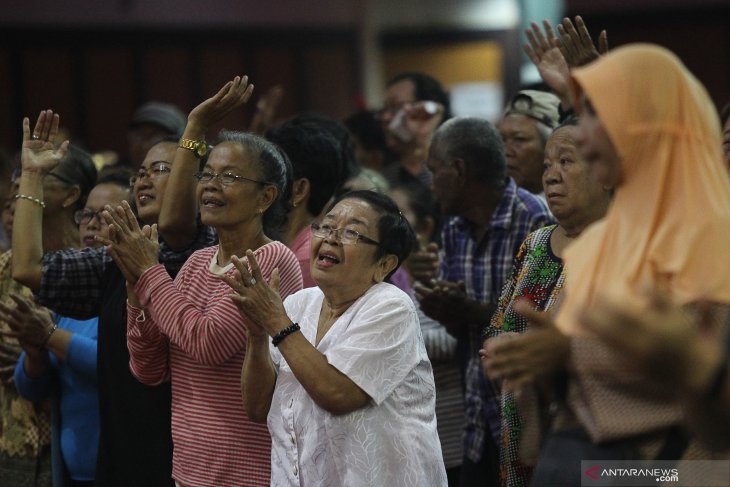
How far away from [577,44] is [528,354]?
1.76 meters

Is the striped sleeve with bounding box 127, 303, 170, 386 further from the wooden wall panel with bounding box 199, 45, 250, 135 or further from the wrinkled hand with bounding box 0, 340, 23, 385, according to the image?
the wooden wall panel with bounding box 199, 45, 250, 135

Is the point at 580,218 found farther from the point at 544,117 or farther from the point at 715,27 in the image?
the point at 715,27

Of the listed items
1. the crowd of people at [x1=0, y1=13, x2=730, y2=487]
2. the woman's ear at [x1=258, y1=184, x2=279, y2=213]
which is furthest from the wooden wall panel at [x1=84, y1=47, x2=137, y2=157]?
the woman's ear at [x1=258, y1=184, x2=279, y2=213]

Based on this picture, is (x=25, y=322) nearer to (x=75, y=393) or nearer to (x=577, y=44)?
(x=75, y=393)

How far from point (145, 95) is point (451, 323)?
7.22 meters

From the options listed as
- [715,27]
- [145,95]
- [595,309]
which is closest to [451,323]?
[595,309]

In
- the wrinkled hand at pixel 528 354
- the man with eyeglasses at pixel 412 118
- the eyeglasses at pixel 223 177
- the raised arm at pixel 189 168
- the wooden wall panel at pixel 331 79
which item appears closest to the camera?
the wrinkled hand at pixel 528 354

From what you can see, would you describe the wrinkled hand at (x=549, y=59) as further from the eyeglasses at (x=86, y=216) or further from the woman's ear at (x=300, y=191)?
the eyeglasses at (x=86, y=216)

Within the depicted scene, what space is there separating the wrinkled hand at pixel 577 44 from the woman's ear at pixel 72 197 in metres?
1.82

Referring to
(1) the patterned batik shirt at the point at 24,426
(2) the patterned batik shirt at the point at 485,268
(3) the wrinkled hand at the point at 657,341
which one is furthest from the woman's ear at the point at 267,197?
(3) the wrinkled hand at the point at 657,341

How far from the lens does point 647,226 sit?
199 cm

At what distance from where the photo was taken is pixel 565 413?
6.93ft

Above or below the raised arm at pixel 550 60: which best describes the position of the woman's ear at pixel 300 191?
below

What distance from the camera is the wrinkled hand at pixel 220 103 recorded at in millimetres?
3312
